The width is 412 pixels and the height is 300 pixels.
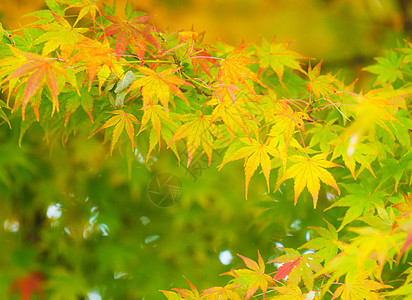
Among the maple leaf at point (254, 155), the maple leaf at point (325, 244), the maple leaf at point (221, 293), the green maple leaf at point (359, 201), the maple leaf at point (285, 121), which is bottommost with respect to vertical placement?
the maple leaf at point (221, 293)

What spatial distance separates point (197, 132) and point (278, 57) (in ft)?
1.44

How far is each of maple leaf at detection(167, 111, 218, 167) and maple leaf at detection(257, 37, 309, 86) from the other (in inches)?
13.9

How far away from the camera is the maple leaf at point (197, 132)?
3.11ft

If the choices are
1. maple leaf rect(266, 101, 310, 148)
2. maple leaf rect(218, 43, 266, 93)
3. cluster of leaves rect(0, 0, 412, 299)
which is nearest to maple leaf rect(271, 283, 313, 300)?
cluster of leaves rect(0, 0, 412, 299)

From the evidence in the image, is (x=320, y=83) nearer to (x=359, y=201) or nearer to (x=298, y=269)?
(x=359, y=201)

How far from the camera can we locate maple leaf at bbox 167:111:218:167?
0.95 meters

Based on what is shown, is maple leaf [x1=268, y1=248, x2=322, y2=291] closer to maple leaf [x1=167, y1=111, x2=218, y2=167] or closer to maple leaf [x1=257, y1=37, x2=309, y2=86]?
maple leaf [x1=167, y1=111, x2=218, y2=167]

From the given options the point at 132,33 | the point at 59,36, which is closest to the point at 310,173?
the point at 132,33

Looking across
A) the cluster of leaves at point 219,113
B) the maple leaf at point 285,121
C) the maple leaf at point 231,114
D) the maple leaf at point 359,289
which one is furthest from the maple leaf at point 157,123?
the maple leaf at point 359,289

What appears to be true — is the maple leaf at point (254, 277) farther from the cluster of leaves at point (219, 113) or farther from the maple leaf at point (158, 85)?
the maple leaf at point (158, 85)

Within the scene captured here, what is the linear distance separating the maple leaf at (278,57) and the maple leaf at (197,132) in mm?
353

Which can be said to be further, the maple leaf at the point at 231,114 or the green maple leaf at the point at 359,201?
the green maple leaf at the point at 359,201

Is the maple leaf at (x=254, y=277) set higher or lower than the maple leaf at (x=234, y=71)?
lower

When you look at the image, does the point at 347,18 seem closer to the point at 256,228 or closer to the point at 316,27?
the point at 316,27
